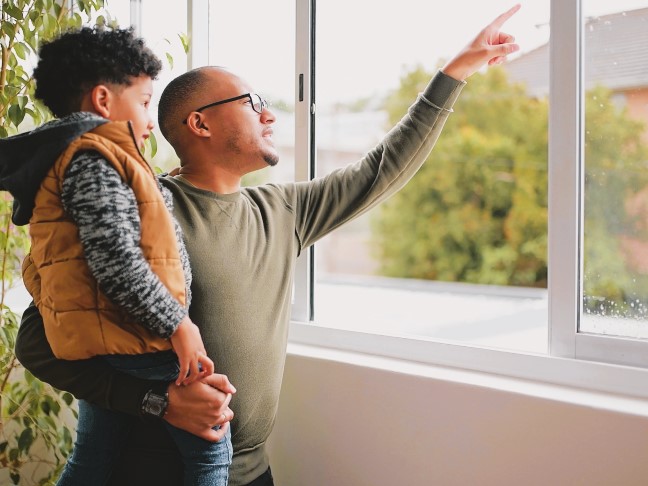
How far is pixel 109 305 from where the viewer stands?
1048mm

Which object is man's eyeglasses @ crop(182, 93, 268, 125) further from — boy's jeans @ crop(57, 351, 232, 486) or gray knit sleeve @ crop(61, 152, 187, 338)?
boy's jeans @ crop(57, 351, 232, 486)

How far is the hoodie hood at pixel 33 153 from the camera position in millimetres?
1036

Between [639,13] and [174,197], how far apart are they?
3.78 ft

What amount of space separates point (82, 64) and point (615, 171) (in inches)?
47.2

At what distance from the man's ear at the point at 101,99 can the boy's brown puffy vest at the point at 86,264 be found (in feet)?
0.40

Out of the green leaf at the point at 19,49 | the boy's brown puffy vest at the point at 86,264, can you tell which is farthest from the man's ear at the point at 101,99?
the green leaf at the point at 19,49

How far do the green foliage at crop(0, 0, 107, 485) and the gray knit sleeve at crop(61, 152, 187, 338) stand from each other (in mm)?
726

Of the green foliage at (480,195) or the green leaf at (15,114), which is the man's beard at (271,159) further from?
the green foliage at (480,195)

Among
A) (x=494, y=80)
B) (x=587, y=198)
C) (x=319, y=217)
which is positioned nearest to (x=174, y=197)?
(x=319, y=217)

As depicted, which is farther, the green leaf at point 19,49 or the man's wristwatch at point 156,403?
the green leaf at point 19,49

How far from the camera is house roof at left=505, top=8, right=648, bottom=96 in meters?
1.38

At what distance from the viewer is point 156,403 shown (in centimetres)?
110

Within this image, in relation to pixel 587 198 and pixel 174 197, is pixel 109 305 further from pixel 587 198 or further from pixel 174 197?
pixel 587 198

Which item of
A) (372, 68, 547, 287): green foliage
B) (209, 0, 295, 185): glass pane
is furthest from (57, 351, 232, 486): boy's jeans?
(372, 68, 547, 287): green foliage
